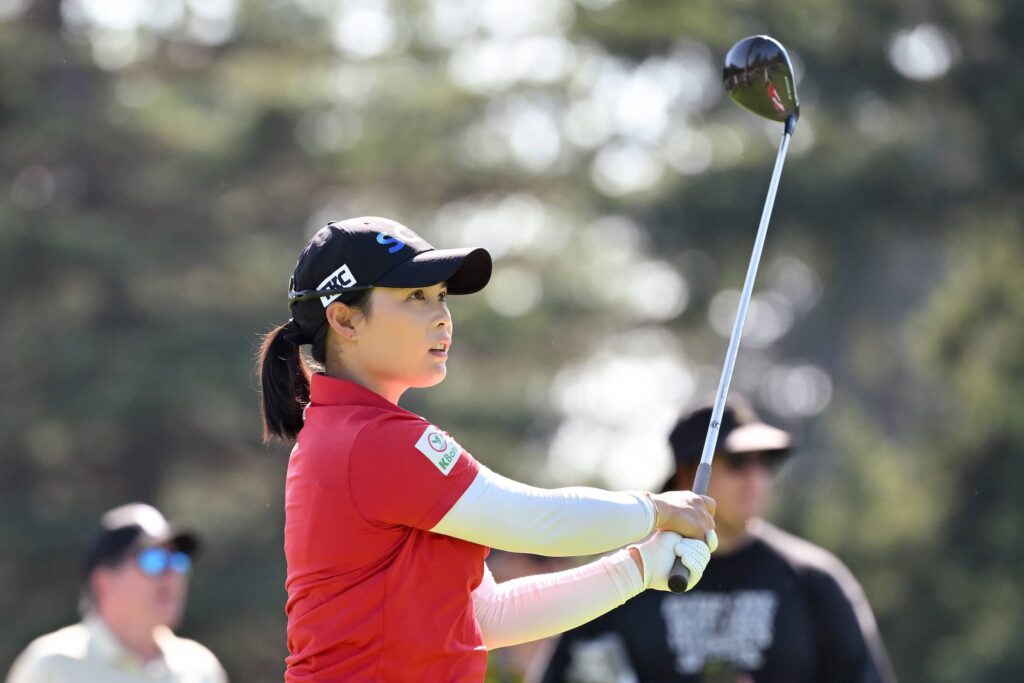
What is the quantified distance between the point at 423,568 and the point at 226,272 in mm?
15991

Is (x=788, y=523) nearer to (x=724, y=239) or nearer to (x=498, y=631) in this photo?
(x=724, y=239)

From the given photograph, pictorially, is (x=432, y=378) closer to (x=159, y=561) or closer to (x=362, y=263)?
(x=362, y=263)

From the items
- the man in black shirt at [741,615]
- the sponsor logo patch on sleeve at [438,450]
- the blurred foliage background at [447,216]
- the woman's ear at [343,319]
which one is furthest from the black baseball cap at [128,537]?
the blurred foliage background at [447,216]

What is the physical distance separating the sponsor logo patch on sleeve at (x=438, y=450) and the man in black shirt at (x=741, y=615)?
8.67 feet

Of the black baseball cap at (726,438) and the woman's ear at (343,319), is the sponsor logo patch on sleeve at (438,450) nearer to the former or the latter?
the woman's ear at (343,319)

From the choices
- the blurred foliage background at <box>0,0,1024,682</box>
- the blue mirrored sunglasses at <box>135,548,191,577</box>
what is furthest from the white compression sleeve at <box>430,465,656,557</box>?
the blurred foliage background at <box>0,0,1024,682</box>

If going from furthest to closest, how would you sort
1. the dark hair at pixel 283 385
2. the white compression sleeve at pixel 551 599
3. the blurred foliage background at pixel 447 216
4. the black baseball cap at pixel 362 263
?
1. the blurred foliage background at pixel 447 216
2. the dark hair at pixel 283 385
3. the white compression sleeve at pixel 551 599
4. the black baseball cap at pixel 362 263

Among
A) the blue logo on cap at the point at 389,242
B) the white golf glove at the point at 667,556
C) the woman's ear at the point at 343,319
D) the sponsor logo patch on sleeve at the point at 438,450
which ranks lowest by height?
the white golf glove at the point at 667,556

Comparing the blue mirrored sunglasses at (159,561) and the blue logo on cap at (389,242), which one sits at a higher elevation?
the blue logo on cap at (389,242)

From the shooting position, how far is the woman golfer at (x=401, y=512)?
11.6ft

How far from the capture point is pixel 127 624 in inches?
274

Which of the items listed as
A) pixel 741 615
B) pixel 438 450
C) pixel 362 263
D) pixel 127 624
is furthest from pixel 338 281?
pixel 127 624

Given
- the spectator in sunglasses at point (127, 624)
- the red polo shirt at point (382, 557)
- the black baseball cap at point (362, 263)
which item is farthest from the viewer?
the spectator in sunglasses at point (127, 624)

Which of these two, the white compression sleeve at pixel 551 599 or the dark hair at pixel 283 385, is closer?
the white compression sleeve at pixel 551 599
